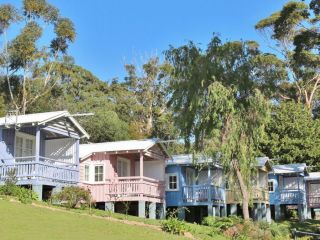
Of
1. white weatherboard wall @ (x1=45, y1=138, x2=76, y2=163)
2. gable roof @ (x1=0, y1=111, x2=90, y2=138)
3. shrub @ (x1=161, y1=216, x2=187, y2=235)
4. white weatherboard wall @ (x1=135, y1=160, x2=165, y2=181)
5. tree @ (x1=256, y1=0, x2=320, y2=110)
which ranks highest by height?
tree @ (x1=256, y1=0, x2=320, y2=110)

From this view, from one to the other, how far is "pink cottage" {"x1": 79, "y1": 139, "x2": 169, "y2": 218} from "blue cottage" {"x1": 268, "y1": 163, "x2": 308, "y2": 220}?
529 inches

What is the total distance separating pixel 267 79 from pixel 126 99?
3768cm

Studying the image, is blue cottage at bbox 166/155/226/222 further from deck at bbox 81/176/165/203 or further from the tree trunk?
the tree trunk

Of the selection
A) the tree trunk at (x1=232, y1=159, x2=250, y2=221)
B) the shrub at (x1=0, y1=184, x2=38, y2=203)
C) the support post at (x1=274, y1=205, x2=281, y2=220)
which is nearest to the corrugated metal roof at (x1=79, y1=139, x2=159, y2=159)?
the tree trunk at (x1=232, y1=159, x2=250, y2=221)

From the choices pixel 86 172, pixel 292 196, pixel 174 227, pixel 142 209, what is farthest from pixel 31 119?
pixel 292 196

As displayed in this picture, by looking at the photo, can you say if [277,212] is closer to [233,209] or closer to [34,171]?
[233,209]

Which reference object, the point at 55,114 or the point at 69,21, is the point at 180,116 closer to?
the point at 55,114

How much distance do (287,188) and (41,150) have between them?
24.6m

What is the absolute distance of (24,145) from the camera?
3125 centimetres

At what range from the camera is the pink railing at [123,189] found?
32344 millimetres

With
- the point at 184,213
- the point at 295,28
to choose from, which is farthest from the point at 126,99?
the point at 184,213

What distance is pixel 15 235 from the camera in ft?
52.5

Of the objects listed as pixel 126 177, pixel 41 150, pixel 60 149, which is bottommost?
pixel 126 177

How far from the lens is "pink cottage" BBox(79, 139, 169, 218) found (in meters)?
32.5
